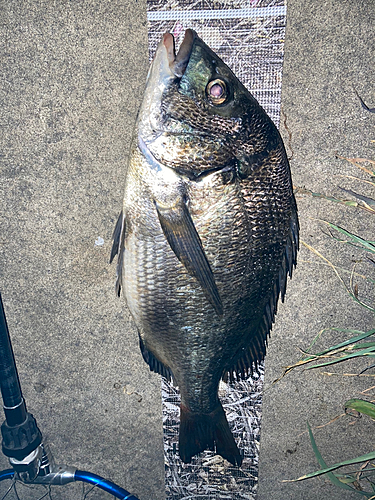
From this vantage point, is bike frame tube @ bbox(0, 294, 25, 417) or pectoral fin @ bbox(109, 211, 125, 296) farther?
bike frame tube @ bbox(0, 294, 25, 417)

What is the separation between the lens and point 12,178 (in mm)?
1535

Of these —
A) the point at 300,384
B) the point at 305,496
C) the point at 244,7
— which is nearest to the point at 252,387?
the point at 300,384

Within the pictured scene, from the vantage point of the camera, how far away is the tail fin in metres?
1.43

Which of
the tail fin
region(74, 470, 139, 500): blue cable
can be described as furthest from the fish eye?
region(74, 470, 139, 500): blue cable

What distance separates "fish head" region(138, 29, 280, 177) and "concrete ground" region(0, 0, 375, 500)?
446mm

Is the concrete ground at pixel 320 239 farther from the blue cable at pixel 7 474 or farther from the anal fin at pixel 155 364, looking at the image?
the blue cable at pixel 7 474

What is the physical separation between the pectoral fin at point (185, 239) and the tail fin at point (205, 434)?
26.4 inches

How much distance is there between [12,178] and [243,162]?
3.58 feet

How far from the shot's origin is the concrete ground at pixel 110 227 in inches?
55.7

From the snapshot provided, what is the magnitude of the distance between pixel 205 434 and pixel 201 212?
100 cm

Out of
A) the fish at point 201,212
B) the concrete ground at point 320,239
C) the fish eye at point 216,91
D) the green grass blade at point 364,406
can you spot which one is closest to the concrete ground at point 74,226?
the fish at point 201,212

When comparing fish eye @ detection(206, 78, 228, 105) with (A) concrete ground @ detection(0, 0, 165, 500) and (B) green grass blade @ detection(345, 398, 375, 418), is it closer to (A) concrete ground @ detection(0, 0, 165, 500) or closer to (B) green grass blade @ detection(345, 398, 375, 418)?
(A) concrete ground @ detection(0, 0, 165, 500)

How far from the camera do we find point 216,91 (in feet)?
3.48

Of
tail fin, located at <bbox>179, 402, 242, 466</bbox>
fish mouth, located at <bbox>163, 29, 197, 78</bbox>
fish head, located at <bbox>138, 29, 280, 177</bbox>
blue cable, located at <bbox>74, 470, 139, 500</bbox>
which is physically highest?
fish mouth, located at <bbox>163, 29, 197, 78</bbox>
